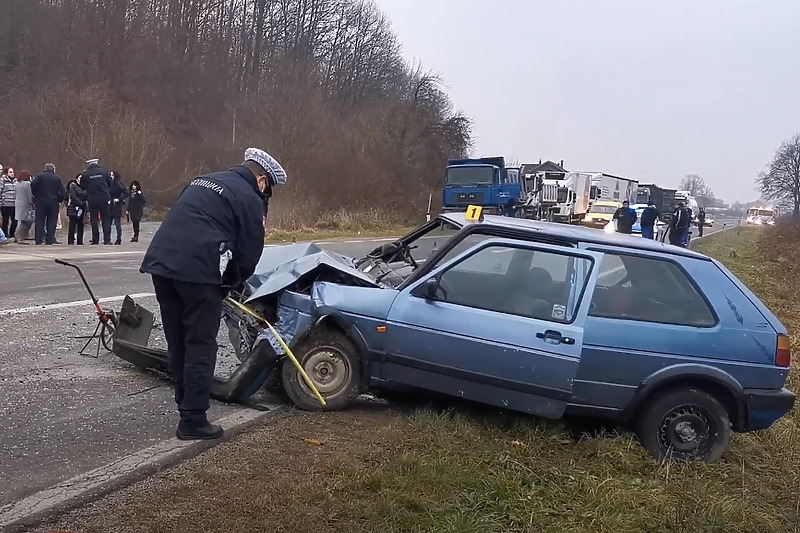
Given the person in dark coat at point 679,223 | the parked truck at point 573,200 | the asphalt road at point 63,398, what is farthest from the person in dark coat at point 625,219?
the parked truck at point 573,200

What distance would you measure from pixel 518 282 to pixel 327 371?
1.46 meters

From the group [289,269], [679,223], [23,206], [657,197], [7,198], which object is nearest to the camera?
[289,269]

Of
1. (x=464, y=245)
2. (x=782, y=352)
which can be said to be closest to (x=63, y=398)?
(x=464, y=245)

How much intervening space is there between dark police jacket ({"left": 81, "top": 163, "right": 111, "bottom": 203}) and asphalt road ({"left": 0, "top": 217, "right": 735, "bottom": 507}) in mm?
7310

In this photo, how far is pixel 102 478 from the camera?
12.1 ft

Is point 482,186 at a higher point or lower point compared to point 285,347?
higher

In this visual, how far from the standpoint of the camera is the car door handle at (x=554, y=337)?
186 inches

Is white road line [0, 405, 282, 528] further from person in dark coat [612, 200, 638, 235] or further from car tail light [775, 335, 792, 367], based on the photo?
person in dark coat [612, 200, 638, 235]

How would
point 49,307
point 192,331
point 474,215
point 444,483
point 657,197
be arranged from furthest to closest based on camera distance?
point 657,197 < point 49,307 < point 474,215 < point 192,331 < point 444,483

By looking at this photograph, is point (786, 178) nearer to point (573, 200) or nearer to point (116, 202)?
point (573, 200)

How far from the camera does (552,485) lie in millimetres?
4121

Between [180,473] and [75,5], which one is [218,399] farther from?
[75,5]

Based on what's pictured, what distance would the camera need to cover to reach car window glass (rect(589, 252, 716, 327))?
4.87 m

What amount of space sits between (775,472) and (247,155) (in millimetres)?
4226
